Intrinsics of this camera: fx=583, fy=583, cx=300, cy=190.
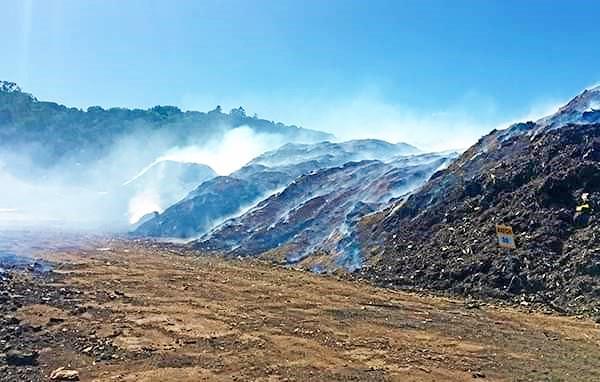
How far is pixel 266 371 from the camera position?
63.4 feet

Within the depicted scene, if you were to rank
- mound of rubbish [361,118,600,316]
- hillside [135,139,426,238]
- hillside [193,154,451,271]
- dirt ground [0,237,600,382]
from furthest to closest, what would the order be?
hillside [135,139,426,238] → hillside [193,154,451,271] → mound of rubbish [361,118,600,316] → dirt ground [0,237,600,382]

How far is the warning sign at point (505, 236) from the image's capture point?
3753 cm

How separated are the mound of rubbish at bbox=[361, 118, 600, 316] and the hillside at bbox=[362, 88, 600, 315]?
0.24ft

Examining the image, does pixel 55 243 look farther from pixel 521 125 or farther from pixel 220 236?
pixel 521 125

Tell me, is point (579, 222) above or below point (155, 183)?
below

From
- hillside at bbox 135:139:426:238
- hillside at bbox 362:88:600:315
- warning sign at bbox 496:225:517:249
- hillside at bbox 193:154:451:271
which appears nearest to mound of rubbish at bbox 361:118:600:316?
hillside at bbox 362:88:600:315

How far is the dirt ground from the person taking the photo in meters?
19.4

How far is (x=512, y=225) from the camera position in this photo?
131ft

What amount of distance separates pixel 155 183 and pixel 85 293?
135 metres

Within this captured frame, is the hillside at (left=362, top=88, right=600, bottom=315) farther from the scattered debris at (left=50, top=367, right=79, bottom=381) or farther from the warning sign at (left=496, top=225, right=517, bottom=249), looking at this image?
the scattered debris at (left=50, top=367, right=79, bottom=381)

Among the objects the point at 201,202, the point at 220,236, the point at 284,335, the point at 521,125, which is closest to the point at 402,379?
the point at 284,335

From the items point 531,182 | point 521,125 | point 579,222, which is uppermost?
point 521,125

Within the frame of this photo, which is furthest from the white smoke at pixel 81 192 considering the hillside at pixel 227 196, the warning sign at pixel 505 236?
the warning sign at pixel 505 236

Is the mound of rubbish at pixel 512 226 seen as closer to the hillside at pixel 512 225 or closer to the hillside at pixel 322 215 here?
the hillside at pixel 512 225
